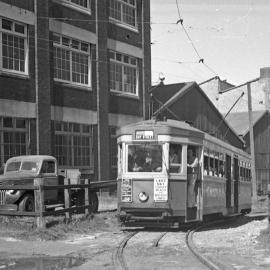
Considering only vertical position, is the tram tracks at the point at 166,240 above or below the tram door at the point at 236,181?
below

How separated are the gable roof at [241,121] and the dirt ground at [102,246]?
3611cm

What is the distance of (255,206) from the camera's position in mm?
Answer: 31031

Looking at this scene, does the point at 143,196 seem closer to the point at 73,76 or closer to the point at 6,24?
the point at 6,24

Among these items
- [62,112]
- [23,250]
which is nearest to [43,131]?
[62,112]

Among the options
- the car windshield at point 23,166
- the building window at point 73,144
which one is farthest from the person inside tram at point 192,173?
the building window at point 73,144

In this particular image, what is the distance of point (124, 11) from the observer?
28375 mm

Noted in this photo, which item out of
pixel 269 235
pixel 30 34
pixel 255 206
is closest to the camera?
pixel 269 235

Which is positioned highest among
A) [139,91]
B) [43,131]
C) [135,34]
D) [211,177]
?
[135,34]

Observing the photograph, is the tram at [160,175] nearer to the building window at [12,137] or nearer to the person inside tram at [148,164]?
the person inside tram at [148,164]

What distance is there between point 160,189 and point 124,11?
16.2m

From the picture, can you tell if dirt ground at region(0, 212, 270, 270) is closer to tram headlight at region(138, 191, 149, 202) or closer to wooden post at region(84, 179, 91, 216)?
wooden post at region(84, 179, 91, 216)

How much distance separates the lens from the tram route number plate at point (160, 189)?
13.9m

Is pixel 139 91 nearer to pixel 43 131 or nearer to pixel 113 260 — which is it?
pixel 43 131

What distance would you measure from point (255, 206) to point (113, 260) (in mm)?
22364
